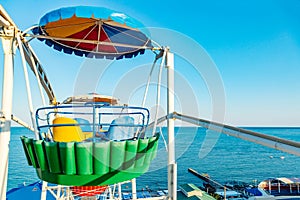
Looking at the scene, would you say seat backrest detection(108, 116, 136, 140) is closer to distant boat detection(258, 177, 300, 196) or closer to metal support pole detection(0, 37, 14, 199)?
metal support pole detection(0, 37, 14, 199)

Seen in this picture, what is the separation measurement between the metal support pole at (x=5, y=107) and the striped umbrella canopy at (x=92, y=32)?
34 cm

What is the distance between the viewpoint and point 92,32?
3.55m

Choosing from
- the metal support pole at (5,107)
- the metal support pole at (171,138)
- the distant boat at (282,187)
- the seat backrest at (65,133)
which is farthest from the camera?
the distant boat at (282,187)

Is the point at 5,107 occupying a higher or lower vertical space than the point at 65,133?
higher

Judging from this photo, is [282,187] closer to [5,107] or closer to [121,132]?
[121,132]

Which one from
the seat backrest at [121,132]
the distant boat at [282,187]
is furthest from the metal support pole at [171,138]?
the distant boat at [282,187]

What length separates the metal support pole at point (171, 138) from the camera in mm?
2693

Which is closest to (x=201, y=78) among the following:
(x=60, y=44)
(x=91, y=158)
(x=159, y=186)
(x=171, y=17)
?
(x=91, y=158)

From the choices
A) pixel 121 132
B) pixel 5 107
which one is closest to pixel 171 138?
pixel 121 132

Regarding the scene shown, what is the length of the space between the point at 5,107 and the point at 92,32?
186 cm

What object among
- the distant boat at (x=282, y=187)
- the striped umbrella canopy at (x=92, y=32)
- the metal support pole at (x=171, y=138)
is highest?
the striped umbrella canopy at (x=92, y=32)

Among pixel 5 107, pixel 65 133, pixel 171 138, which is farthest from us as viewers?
pixel 171 138

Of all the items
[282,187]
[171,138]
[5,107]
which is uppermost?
[5,107]

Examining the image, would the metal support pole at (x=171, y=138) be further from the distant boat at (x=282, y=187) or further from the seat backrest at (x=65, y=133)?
the distant boat at (x=282, y=187)
